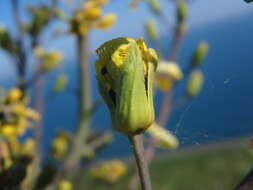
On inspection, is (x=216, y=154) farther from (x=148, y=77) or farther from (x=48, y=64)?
(x=148, y=77)

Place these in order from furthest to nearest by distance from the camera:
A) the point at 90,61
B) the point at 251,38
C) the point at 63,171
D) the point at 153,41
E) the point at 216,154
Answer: the point at 216,154 < the point at 153,41 < the point at 90,61 < the point at 63,171 < the point at 251,38

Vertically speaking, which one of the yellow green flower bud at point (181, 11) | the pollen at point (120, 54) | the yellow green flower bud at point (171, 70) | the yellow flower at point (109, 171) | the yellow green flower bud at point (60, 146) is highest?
the pollen at point (120, 54)

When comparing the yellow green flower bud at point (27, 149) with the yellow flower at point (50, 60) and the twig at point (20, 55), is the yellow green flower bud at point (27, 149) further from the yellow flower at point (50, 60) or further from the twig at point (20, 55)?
the yellow flower at point (50, 60)

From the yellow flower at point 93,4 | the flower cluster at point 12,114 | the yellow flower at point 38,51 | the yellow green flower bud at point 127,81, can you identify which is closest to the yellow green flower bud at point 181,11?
the yellow flower at point 93,4

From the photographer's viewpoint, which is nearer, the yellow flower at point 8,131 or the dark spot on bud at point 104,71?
the dark spot on bud at point 104,71

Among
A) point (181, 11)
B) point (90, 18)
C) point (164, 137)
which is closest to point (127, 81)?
point (164, 137)

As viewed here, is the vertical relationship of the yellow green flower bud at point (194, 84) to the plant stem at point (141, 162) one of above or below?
below

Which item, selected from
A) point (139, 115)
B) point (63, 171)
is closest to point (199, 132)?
point (139, 115)
